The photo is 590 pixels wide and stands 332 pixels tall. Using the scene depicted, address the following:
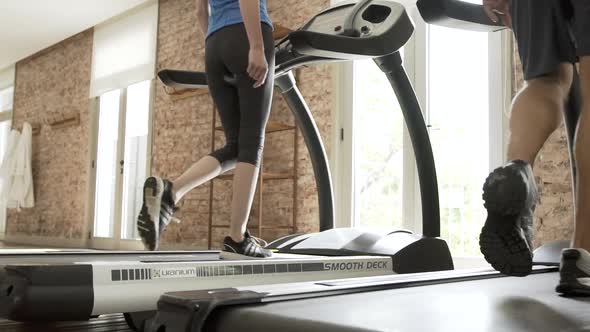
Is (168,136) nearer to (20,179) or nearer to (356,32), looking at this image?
(20,179)

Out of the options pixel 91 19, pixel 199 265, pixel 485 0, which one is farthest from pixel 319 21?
pixel 91 19

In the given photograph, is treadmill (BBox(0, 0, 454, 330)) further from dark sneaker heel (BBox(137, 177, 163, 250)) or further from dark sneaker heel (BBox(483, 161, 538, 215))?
dark sneaker heel (BBox(483, 161, 538, 215))

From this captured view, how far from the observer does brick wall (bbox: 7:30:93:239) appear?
777cm

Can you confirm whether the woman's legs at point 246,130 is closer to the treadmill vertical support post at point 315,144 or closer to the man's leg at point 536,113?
the treadmill vertical support post at point 315,144

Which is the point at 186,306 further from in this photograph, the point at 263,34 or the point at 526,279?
the point at 263,34

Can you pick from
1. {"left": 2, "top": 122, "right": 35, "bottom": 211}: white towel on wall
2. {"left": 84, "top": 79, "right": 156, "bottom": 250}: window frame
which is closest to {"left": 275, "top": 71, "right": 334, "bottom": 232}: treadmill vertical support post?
{"left": 84, "top": 79, "right": 156, "bottom": 250}: window frame

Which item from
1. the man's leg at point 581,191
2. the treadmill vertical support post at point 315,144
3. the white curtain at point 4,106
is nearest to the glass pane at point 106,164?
the white curtain at point 4,106

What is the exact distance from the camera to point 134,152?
22.8 ft

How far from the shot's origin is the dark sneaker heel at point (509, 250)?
103 cm

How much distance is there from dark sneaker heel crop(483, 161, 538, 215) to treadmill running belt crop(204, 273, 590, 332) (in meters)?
0.16

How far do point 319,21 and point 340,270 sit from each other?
1.07m

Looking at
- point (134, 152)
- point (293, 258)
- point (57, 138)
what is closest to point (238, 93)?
point (293, 258)

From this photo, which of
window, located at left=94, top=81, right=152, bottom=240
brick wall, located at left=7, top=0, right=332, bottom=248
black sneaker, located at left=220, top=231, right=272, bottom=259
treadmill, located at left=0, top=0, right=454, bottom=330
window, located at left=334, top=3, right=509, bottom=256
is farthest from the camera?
window, located at left=94, top=81, right=152, bottom=240

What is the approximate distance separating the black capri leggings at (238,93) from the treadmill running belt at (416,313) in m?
0.98
